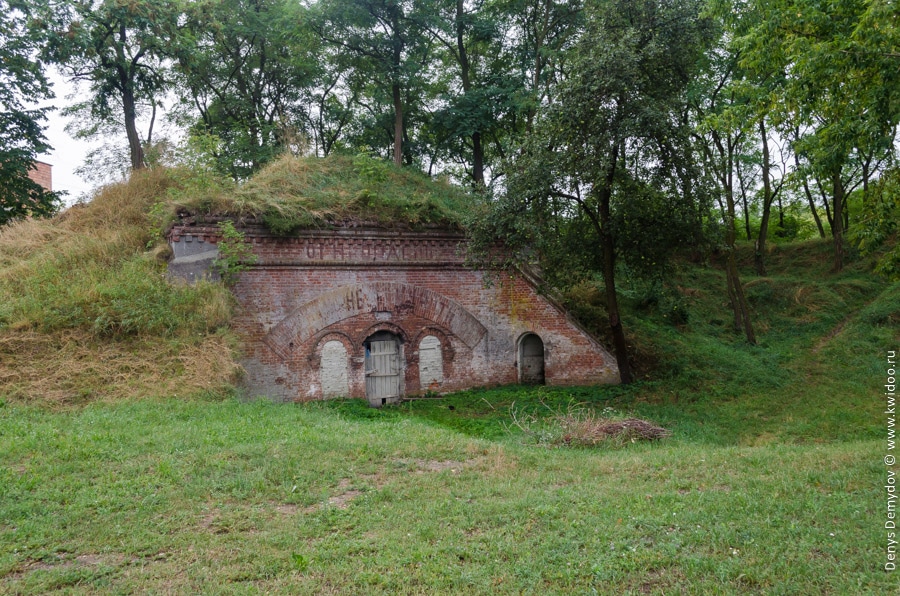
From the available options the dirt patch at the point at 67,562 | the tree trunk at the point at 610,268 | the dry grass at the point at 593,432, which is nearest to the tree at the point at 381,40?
the tree trunk at the point at 610,268

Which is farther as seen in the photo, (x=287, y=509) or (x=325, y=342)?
(x=325, y=342)

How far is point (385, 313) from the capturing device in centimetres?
1231

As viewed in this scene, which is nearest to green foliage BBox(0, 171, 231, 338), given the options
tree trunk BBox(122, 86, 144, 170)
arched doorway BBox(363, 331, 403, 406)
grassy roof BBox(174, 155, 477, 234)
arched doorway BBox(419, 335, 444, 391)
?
grassy roof BBox(174, 155, 477, 234)

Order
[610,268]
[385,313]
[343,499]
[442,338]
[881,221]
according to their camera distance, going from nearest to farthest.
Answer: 1. [343,499]
2. [881,221]
3. [385,313]
4. [610,268]
5. [442,338]

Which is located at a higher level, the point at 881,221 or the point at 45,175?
the point at 45,175

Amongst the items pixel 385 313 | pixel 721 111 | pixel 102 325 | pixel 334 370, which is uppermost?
pixel 721 111

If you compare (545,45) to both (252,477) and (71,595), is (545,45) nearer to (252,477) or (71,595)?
(252,477)

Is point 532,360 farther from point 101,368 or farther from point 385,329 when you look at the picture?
point 101,368

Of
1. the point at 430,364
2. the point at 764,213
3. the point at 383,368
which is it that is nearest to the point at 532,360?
the point at 430,364

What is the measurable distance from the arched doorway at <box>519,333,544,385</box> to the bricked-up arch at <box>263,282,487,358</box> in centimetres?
122

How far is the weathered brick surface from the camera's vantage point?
1138 centimetres

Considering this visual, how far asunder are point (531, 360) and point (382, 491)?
8.42 meters

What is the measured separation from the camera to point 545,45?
1898cm

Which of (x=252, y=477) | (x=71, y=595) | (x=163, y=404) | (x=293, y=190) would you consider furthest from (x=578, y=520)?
(x=293, y=190)
